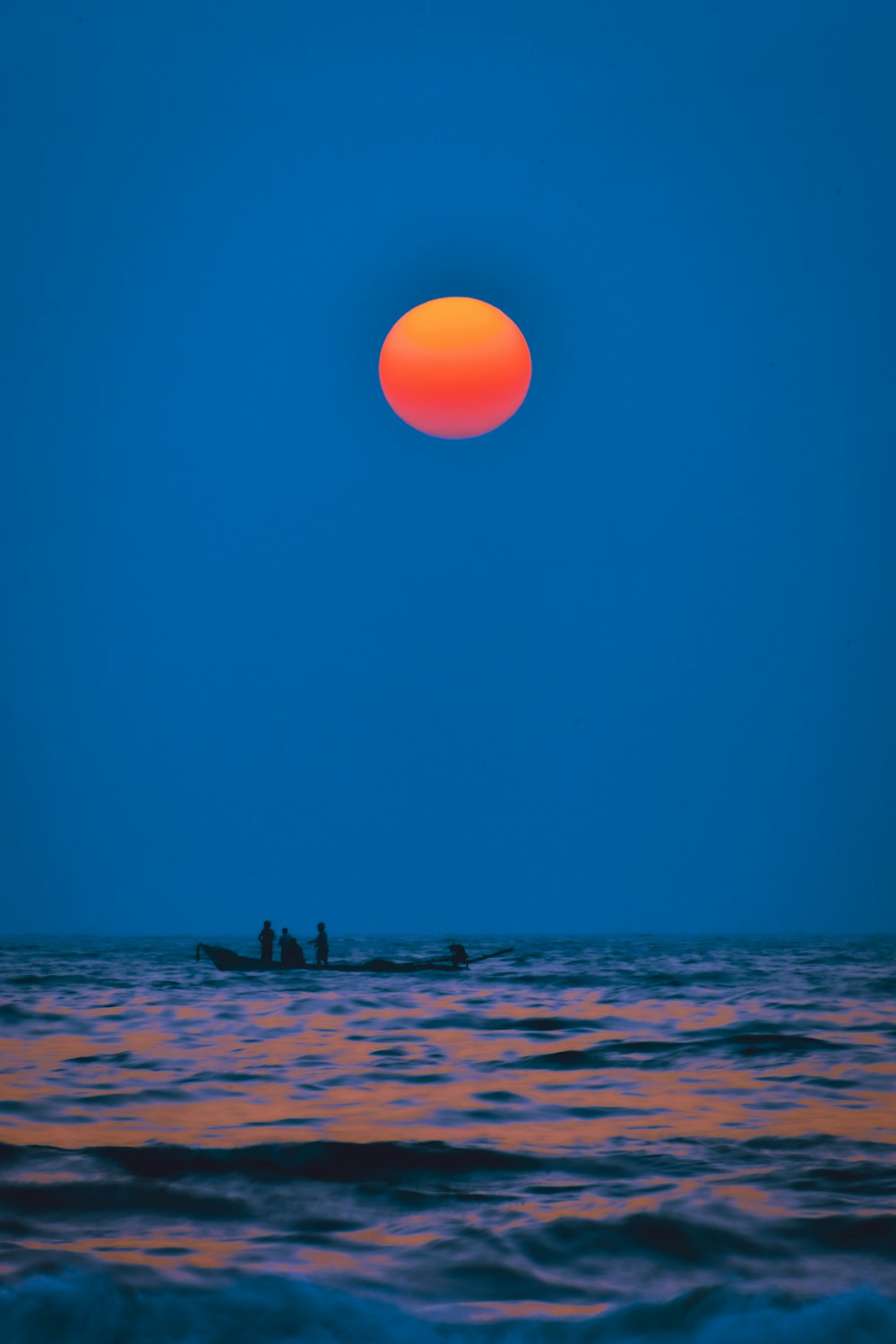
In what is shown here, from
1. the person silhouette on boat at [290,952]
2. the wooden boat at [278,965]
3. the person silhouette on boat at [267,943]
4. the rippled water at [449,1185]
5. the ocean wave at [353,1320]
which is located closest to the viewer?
the ocean wave at [353,1320]

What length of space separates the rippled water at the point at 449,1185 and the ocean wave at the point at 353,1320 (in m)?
0.01

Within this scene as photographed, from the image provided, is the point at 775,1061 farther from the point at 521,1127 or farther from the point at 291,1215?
the point at 291,1215

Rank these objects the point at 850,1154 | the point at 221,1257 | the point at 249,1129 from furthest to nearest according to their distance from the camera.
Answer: the point at 249,1129 < the point at 850,1154 < the point at 221,1257

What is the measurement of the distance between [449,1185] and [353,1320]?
2.39m

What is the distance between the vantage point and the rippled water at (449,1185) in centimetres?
559

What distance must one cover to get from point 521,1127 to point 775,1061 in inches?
189

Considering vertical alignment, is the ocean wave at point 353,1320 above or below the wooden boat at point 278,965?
below

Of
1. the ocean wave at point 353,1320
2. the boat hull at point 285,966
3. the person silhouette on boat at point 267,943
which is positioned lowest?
the ocean wave at point 353,1320

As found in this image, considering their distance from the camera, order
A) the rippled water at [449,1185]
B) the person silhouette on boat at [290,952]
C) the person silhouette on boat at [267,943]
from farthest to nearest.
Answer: the person silhouette on boat at [267,943]
the person silhouette on boat at [290,952]
the rippled water at [449,1185]

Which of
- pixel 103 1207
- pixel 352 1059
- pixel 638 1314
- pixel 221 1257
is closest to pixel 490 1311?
pixel 638 1314

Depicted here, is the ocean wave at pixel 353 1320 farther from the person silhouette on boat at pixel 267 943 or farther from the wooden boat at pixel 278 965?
the person silhouette on boat at pixel 267 943

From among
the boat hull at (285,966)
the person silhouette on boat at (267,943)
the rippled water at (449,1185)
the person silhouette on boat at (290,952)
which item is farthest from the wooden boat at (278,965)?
the rippled water at (449,1185)

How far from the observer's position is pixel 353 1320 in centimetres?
552

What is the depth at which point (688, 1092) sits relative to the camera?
36.8 feet
